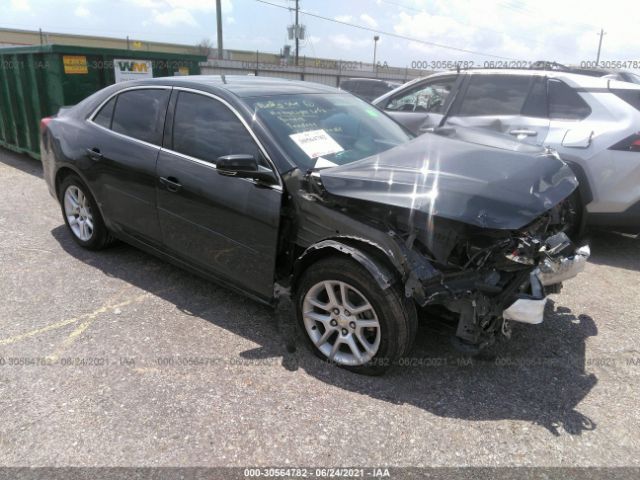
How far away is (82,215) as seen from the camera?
15.4 feet

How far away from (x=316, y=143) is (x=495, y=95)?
3005 millimetres

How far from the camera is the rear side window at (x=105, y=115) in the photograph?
14.1 feet

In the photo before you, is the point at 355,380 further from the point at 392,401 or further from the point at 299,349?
the point at 299,349

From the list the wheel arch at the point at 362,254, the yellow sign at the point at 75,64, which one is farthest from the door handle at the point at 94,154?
the yellow sign at the point at 75,64

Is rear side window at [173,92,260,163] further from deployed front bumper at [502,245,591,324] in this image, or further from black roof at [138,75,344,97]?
deployed front bumper at [502,245,591,324]

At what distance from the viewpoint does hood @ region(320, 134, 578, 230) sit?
265 cm

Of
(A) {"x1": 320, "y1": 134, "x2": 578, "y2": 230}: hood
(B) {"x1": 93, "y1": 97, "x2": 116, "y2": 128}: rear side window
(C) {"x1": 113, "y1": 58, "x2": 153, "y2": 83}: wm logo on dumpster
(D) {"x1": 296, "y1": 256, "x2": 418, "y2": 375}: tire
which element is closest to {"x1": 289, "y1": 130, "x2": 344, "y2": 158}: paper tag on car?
(A) {"x1": 320, "y1": 134, "x2": 578, "y2": 230}: hood

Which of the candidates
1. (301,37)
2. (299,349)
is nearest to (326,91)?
(299,349)

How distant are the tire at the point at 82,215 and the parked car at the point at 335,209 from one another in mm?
407

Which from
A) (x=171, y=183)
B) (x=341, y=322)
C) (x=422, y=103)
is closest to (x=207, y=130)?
(x=171, y=183)

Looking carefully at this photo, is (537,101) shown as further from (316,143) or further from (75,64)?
(75,64)

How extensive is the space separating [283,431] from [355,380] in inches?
22.9

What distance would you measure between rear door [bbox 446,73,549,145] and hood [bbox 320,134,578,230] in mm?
2024

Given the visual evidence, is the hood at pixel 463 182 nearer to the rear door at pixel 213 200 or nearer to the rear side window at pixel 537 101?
the rear door at pixel 213 200
